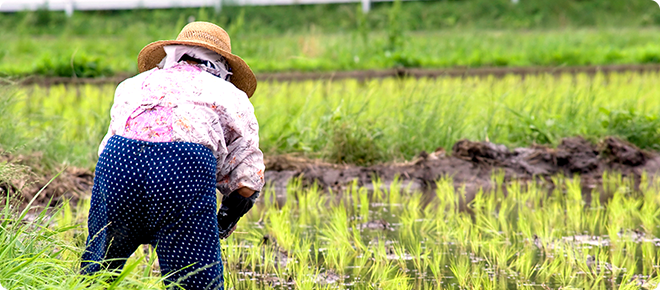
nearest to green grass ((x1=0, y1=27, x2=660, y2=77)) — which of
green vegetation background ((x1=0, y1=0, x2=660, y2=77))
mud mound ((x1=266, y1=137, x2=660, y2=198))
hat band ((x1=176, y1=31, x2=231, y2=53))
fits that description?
green vegetation background ((x1=0, y1=0, x2=660, y2=77))

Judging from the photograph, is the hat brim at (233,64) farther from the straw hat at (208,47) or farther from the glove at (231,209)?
the glove at (231,209)

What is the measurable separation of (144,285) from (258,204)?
2.55 m

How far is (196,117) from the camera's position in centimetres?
204

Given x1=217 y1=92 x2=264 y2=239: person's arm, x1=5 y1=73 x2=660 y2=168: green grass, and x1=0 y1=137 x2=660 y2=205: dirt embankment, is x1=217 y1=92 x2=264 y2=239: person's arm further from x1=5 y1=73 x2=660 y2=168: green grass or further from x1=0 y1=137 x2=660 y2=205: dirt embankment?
x1=5 y1=73 x2=660 y2=168: green grass

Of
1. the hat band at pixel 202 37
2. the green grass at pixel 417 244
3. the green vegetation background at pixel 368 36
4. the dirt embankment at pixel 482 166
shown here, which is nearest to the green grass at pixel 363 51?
the green vegetation background at pixel 368 36

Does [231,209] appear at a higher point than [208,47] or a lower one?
lower

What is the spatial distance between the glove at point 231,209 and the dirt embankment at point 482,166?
250cm

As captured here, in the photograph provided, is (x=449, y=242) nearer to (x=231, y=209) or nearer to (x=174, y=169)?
(x=231, y=209)

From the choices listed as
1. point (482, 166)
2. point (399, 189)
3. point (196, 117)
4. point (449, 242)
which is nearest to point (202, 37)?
point (196, 117)

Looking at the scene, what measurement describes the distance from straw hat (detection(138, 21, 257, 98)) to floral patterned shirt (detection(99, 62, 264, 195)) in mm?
91

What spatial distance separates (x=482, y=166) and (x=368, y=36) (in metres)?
9.02

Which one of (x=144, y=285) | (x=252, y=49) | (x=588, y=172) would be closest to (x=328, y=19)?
(x=252, y=49)

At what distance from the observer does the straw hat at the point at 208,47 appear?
7.34 ft

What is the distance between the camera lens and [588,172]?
5203mm
